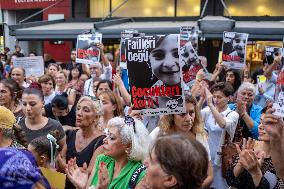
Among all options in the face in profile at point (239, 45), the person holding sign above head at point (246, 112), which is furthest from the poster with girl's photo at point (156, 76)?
the face in profile at point (239, 45)

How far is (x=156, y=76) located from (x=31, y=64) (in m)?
4.92

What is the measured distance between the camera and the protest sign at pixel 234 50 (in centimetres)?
756

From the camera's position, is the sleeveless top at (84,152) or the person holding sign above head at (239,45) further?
the person holding sign above head at (239,45)

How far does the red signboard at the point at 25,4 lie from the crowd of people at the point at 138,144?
1470 cm

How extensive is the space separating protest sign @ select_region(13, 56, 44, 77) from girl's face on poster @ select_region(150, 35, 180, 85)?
4791 millimetres

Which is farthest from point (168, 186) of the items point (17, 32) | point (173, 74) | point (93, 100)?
point (17, 32)

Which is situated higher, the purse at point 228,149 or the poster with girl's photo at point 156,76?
the poster with girl's photo at point 156,76

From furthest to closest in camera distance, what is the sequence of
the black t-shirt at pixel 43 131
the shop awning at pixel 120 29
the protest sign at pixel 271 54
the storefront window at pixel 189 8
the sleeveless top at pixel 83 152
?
the storefront window at pixel 189 8 < the shop awning at pixel 120 29 < the protest sign at pixel 271 54 < the black t-shirt at pixel 43 131 < the sleeveless top at pixel 83 152

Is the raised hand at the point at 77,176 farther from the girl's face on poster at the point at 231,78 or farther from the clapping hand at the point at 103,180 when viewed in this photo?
the girl's face on poster at the point at 231,78

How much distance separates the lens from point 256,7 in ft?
50.3

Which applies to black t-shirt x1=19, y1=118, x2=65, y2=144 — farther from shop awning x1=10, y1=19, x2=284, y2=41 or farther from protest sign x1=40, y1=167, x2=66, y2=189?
shop awning x1=10, y1=19, x2=284, y2=41

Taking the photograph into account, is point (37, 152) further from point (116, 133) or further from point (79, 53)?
point (79, 53)

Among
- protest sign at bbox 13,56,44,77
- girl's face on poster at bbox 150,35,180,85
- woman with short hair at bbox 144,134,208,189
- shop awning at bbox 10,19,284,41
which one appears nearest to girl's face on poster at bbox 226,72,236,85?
girl's face on poster at bbox 150,35,180,85

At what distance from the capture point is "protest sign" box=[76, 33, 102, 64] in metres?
8.28
